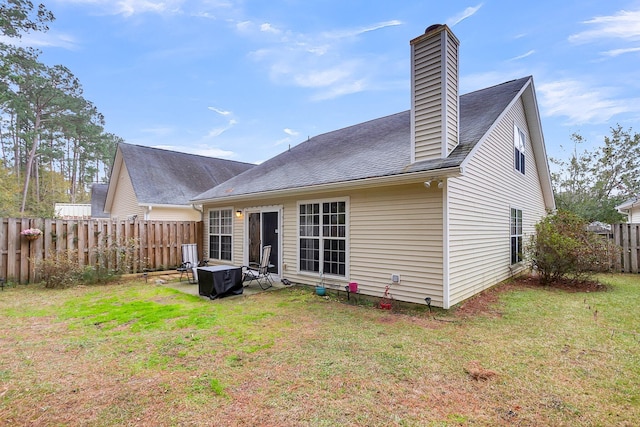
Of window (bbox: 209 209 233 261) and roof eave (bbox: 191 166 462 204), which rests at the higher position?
roof eave (bbox: 191 166 462 204)

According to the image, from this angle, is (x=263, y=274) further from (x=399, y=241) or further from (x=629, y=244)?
(x=629, y=244)

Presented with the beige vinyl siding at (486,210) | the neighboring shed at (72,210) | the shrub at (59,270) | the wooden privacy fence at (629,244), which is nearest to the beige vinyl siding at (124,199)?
the shrub at (59,270)

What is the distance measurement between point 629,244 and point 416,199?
8.89 metres

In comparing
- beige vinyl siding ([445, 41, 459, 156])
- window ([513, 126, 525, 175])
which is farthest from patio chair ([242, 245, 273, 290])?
window ([513, 126, 525, 175])

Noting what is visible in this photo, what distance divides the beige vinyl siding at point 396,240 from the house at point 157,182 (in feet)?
22.7

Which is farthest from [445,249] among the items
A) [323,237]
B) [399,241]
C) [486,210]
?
[323,237]

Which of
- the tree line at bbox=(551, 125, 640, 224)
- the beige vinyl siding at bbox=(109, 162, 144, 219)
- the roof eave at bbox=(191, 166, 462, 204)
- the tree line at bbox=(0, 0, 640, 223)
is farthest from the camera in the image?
the tree line at bbox=(551, 125, 640, 224)

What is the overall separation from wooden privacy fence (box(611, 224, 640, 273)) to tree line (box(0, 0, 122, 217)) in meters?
26.7

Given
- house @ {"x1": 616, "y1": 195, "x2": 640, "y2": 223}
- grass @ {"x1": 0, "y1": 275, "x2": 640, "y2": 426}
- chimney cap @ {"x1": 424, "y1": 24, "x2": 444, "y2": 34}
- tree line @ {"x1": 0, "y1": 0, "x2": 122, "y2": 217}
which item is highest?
tree line @ {"x1": 0, "y1": 0, "x2": 122, "y2": 217}

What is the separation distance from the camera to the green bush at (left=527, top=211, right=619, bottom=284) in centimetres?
711

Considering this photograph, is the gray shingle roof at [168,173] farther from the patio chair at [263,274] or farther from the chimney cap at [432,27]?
the chimney cap at [432,27]

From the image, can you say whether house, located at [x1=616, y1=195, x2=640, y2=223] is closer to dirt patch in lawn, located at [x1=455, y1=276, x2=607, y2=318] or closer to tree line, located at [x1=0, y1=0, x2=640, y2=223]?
tree line, located at [x1=0, y1=0, x2=640, y2=223]

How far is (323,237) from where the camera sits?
688 cm

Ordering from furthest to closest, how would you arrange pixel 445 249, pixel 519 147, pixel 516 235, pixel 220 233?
pixel 220 233 → pixel 519 147 → pixel 516 235 → pixel 445 249
